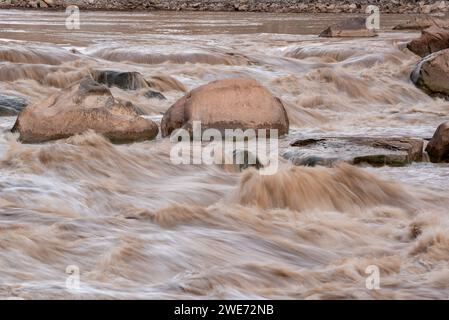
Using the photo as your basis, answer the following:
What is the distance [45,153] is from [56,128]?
2.52ft

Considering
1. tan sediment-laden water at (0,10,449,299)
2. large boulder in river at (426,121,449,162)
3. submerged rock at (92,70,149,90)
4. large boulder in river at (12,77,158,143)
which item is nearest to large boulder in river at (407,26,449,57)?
tan sediment-laden water at (0,10,449,299)

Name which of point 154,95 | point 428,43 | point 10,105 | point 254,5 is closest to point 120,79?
point 154,95

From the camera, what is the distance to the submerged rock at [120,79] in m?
11.4

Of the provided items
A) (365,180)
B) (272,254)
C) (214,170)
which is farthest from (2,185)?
(365,180)

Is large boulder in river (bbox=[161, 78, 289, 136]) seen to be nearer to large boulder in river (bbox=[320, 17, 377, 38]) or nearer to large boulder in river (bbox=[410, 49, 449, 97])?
large boulder in river (bbox=[410, 49, 449, 97])

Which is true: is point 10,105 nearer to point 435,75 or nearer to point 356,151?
point 356,151

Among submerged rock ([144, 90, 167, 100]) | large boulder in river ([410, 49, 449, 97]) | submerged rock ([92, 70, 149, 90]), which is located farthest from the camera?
large boulder in river ([410, 49, 449, 97])

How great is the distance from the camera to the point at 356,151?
7.95 m

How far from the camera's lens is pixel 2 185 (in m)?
6.77

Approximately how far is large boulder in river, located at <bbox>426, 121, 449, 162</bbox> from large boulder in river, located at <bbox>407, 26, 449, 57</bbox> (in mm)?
7925

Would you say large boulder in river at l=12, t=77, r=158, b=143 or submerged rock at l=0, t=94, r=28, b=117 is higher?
large boulder in river at l=12, t=77, r=158, b=143

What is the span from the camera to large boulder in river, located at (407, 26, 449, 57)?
51.9 ft
